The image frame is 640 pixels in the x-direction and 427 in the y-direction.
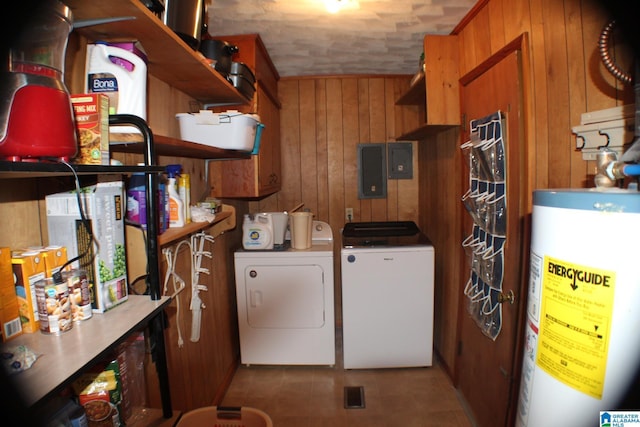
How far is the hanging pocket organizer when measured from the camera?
5.36 feet

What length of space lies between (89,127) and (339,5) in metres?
1.47

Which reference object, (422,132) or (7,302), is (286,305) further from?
(7,302)

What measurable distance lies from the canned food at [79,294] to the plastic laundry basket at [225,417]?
824mm

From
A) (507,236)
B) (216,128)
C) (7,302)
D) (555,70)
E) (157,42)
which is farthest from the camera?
(216,128)

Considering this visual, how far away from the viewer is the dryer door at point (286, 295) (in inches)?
101

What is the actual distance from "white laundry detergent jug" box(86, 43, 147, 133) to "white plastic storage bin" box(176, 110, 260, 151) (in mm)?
649

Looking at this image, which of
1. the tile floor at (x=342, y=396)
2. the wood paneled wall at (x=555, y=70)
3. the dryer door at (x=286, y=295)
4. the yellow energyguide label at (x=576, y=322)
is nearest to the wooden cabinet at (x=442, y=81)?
the wood paneled wall at (x=555, y=70)

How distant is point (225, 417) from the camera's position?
4.79 ft

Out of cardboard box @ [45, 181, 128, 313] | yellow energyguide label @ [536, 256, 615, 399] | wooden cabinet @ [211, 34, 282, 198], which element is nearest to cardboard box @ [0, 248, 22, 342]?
cardboard box @ [45, 181, 128, 313]

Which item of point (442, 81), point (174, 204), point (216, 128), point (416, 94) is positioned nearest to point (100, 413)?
point (174, 204)

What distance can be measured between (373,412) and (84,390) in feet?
5.87

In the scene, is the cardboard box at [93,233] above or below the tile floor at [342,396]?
above

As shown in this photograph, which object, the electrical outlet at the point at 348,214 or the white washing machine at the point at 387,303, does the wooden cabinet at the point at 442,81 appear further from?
the electrical outlet at the point at 348,214

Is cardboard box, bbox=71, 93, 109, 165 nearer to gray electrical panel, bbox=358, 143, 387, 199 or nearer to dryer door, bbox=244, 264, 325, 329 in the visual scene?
dryer door, bbox=244, 264, 325, 329
